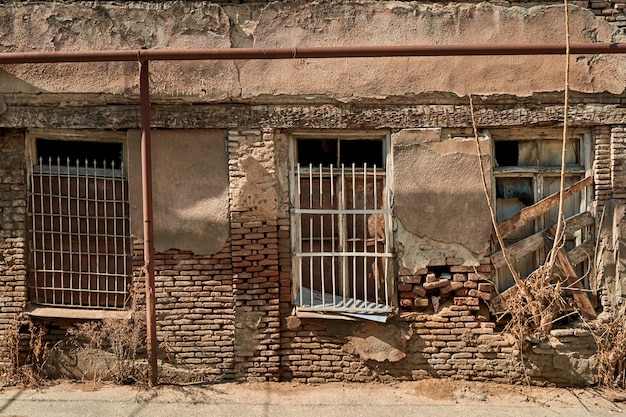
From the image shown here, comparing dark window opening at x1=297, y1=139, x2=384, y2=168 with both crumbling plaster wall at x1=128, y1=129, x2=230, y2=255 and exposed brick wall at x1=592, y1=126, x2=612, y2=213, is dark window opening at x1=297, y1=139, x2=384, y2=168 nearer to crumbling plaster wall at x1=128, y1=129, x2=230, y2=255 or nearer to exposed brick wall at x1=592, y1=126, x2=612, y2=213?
crumbling plaster wall at x1=128, y1=129, x2=230, y2=255

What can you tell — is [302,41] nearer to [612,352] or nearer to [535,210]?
[535,210]

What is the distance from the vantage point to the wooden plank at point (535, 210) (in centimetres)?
516

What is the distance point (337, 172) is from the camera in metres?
5.31

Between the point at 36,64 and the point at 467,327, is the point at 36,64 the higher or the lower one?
the higher one

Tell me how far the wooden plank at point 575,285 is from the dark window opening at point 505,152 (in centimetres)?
78

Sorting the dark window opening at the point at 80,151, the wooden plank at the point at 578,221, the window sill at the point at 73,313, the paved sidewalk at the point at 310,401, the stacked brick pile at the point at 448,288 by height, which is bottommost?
the paved sidewalk at the point at 310,401

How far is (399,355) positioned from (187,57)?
3.38m

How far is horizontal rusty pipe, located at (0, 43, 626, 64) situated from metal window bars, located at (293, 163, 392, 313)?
110cm

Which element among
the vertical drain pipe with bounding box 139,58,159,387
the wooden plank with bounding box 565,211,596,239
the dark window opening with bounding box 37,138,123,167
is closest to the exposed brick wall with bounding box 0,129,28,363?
the dark window opening with bounding box 37,138,123,167

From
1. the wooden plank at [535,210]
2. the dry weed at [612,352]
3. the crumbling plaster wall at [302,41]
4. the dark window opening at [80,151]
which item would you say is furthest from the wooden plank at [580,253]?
the dark window opening at [80,151]

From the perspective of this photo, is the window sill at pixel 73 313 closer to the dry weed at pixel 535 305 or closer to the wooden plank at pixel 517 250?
the wooden plank at pixel 517 250

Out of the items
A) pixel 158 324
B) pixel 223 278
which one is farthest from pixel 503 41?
pixel 158 324

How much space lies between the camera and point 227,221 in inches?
205

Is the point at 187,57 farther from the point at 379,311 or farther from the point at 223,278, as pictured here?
the point at 379,311
